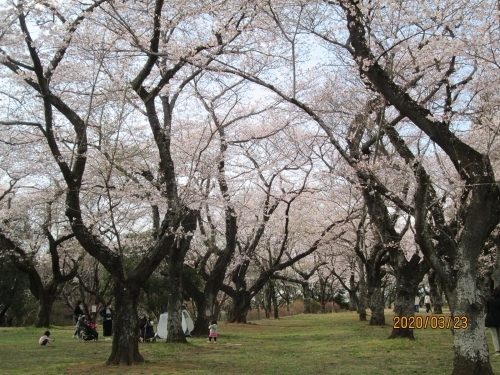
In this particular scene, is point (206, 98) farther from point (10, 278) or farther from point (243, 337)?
point (10, 278)

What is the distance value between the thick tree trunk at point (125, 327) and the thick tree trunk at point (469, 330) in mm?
5728

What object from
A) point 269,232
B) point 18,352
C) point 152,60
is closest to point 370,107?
point 152,60

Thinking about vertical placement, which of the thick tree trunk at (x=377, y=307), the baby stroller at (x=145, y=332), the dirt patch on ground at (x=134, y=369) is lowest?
the dirt patch on ground at (x=134, y=369)

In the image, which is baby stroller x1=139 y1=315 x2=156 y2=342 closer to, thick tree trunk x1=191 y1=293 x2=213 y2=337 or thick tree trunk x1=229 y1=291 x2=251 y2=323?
thick tree trunk x1=191 y1=293 x2=213 y2=337

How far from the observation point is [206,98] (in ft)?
50.8

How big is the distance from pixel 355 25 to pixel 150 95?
171 inches

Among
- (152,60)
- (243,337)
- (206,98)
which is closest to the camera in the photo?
(152,60)

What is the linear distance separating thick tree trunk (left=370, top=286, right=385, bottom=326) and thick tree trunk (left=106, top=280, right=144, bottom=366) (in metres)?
13.6

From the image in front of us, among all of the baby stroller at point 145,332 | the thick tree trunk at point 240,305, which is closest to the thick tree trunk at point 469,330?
the baby stroller at point 145,332

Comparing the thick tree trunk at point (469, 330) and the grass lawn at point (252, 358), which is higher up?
the thick tree trunk at point (469, 330)

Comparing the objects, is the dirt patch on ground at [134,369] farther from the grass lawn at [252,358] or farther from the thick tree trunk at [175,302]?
the thick tree trunk at [175,302]

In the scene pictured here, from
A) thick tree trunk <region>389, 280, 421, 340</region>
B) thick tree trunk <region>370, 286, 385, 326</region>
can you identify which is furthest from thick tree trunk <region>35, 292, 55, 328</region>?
thick tree trunk <region>389, 280, 421, 340</region>

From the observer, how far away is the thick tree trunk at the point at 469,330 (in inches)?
264

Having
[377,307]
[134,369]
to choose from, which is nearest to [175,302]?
[134,369]
